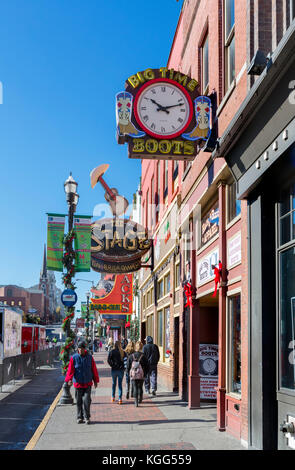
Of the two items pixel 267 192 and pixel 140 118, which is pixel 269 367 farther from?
pixel 140 118

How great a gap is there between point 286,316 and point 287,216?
4.54 feet

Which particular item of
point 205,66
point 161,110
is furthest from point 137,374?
point 205,66

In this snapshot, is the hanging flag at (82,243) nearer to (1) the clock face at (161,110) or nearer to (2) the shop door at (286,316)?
(1) the clock face at (161,110)

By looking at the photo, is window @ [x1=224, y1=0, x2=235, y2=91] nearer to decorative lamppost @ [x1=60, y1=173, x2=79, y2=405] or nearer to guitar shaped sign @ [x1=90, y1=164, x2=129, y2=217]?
decorative lamppost @ [x1=60, y1=173, x2=79, y2=405]

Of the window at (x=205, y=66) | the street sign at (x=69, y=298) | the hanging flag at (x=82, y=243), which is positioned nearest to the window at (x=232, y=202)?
the window at (x=205, y=66)

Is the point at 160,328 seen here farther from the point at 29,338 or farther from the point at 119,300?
the point at 119,300

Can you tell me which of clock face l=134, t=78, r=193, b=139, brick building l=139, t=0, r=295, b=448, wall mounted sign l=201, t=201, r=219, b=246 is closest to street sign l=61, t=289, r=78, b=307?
brick building l=139, t=0, r=295, b=448

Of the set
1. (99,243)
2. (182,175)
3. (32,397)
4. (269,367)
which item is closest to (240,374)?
(269,367)

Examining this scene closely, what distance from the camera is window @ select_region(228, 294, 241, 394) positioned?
10277 mm

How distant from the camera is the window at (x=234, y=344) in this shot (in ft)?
33.7

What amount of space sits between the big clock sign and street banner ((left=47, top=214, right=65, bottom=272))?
625 cm

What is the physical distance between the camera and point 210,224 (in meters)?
12.8

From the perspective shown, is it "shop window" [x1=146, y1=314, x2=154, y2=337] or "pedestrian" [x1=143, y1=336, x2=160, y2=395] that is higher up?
"shop window" [x1=146, y1=314, x2=154, y2=337]
